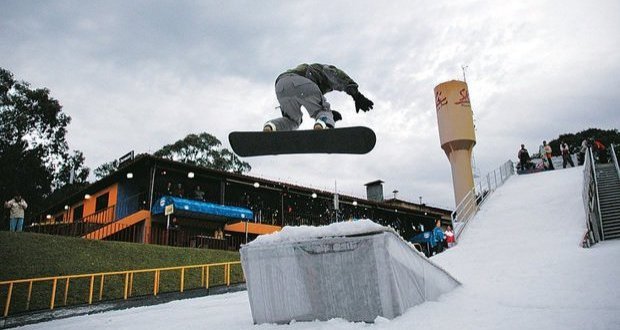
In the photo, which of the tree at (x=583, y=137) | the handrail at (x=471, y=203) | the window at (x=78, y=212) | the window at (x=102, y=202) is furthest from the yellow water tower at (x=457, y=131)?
the tree at (x=583, y=137)

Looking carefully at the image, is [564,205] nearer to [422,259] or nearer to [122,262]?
[422,259]

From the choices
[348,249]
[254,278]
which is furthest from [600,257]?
[254,278]

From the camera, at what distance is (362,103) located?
207 inches

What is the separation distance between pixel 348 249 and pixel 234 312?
256cm

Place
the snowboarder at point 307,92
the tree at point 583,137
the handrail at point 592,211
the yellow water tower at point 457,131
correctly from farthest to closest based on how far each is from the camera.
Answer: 1. the tree at point 583,137
2. the yellow water tower at point 457,131
3. the handrail at point 592,211
4. the snowboarder at point 307,92

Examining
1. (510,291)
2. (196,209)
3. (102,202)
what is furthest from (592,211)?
(102,202)

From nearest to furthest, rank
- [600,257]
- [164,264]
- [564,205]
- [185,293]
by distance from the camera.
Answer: [600,257]
[185,293]
[564,205]
[164,264]

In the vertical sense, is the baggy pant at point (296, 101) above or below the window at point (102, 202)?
below

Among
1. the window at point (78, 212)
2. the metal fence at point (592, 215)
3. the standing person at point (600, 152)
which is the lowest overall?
the metal fence at point (592, 215)

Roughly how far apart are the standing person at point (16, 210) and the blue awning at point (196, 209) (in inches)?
222

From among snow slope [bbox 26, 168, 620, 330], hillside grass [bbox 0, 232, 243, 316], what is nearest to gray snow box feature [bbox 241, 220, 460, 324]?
snow slope [bbox 26, 168, 620, 330]

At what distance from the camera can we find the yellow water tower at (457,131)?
19.1 meters

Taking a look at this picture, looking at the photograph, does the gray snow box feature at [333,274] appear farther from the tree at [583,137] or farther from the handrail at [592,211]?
the tree at [583,137]

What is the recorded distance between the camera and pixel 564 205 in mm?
12820
